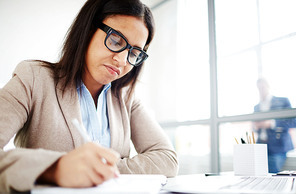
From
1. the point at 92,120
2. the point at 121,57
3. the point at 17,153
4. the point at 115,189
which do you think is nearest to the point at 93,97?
the point at 92,120

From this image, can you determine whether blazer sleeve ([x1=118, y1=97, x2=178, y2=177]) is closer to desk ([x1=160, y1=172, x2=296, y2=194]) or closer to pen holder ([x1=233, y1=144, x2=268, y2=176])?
desk ([x1=160, y1=172, x2=296, y2=194])

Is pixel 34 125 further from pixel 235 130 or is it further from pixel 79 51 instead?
pixel 235 130

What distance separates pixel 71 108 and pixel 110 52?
0.27 m

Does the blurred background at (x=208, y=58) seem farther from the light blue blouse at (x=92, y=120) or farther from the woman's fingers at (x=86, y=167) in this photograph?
the woman's fingers at (x=86, y=167)

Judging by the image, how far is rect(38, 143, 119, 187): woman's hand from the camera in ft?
1.64

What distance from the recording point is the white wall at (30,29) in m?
2.72

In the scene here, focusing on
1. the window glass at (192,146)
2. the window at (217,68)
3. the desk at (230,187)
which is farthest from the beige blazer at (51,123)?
the window glass at (192,146)

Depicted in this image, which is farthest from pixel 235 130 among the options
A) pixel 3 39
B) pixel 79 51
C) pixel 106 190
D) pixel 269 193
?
pixel 3 39

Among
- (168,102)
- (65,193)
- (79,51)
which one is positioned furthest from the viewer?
(168,102)

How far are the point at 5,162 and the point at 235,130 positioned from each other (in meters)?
2.52

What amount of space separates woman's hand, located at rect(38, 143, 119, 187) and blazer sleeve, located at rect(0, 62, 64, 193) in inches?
1.4

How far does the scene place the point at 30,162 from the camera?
51 centimetres

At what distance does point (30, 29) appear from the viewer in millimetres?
2904

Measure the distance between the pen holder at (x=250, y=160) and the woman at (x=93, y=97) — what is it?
288 millimetres
